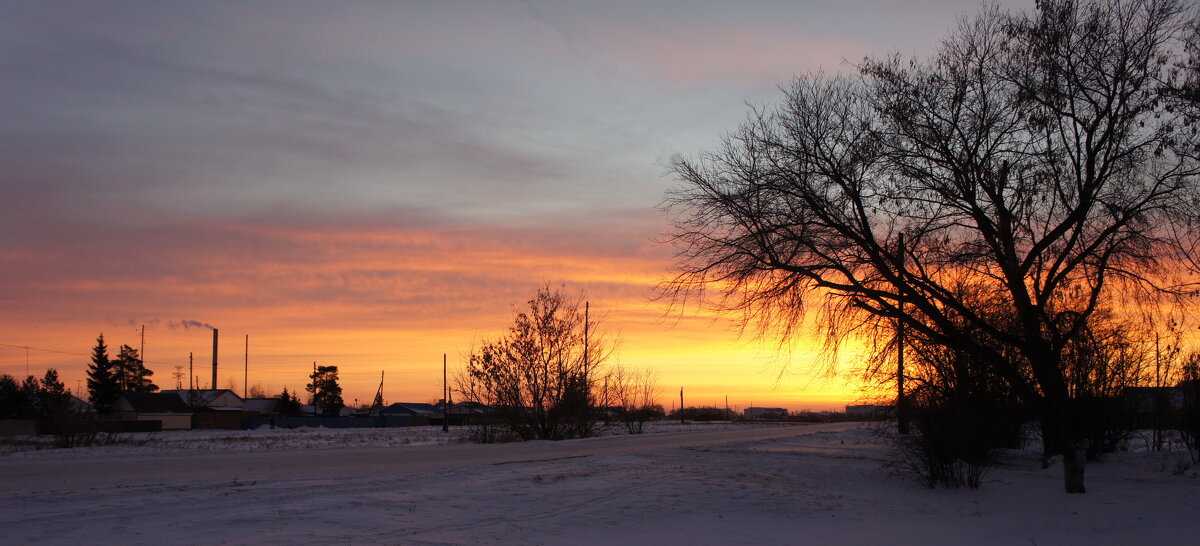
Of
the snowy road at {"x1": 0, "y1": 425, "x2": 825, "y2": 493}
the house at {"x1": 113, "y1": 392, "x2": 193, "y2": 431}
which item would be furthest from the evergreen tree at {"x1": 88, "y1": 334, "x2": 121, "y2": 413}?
the snowy road at {"x1": 0, "y1": 425, "x2": 825, "y2": 493}

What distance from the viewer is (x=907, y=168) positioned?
1839cm

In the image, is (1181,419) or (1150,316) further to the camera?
(1181,419)

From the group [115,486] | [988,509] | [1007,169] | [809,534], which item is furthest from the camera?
[1007,169]

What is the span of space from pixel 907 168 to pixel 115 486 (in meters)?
16.1

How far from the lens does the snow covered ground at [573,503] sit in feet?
36.1

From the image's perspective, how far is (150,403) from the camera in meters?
83.6

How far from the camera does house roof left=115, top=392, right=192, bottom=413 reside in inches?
3262

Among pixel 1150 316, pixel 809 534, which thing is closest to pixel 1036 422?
pixel 1150 316

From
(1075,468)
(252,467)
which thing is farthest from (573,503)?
(1075,468)

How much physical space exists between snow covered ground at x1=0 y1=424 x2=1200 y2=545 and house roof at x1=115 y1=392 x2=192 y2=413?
231 ft

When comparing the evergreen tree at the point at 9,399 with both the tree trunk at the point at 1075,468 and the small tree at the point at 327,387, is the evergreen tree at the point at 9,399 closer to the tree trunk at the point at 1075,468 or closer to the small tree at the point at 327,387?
the small tree at the point at 327,387

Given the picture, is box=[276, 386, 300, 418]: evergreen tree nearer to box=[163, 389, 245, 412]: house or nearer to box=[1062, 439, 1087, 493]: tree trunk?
box=[163, 389, 245, 412]: house

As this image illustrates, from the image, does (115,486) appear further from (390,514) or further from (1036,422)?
(1036,422)

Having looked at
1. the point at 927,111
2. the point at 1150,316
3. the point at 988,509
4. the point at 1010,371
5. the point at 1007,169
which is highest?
the point at 927,111
